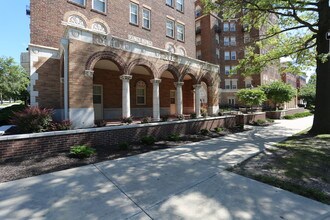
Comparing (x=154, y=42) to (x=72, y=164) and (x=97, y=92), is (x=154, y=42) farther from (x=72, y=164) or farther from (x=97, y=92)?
(x=72, y=164)

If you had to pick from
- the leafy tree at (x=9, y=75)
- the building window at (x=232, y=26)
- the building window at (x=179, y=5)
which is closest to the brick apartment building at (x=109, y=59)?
the building window at (x=179, y=5)

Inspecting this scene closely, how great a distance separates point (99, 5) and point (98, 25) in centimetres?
153

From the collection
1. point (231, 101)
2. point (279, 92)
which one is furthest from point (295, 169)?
point (231, 101)

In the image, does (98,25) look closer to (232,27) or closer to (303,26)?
(303,26)

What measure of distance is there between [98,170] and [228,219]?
3.57 metres

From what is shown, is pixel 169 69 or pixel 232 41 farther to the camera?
pixel 232 41

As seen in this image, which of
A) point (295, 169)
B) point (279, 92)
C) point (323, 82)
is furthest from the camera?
point (279, 92)

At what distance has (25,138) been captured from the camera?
20.0 feet

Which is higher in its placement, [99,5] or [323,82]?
[99,5]

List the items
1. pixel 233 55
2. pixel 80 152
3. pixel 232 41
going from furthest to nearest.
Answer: pixel 232 41
pixel 233 55
pixel 80 152

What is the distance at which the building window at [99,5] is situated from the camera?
1357cm

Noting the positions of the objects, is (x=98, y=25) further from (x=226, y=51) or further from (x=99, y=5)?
(x=226, y=51)

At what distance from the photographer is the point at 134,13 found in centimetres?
1576

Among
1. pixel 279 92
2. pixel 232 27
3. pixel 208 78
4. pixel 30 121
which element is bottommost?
pixel 30 121
